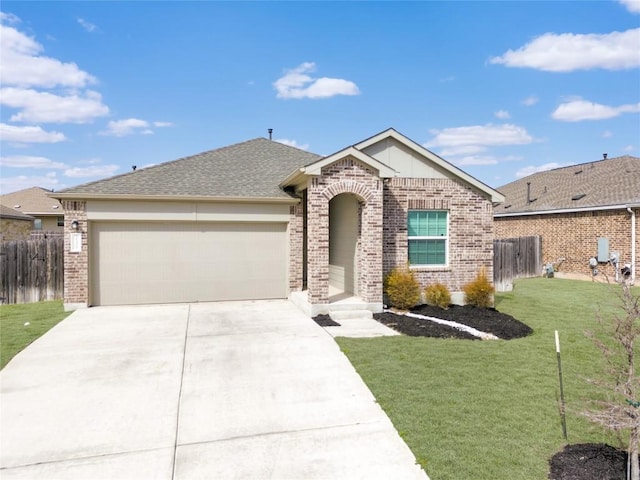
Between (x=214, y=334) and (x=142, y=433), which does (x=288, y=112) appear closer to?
(x=214, y=334)

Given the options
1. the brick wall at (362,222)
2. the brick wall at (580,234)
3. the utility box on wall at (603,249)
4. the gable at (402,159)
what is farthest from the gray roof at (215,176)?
the utility box on wall at (603,249)

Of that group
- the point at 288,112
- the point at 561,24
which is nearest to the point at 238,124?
the point at 288,112

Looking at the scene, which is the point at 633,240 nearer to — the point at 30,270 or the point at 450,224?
the point at 450,224

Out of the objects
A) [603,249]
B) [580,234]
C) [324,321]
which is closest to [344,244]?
[324,321]

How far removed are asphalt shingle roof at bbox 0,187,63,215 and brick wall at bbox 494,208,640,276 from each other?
30763 mm

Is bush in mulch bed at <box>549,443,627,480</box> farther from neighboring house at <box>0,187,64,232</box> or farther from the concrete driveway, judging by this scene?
neighboring house at <box>0,187,64,232</box>

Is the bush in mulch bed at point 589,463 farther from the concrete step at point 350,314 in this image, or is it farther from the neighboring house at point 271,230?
the neighboring house at point 271,230

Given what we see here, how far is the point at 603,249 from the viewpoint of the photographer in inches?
693

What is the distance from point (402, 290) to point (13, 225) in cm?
2391

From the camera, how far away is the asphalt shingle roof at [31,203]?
1120 inches

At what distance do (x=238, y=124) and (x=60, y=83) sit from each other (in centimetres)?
817

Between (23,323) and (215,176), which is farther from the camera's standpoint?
(215,176)

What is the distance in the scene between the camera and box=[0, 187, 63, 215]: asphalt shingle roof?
28438 mm

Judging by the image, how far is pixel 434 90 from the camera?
19.8 meters
